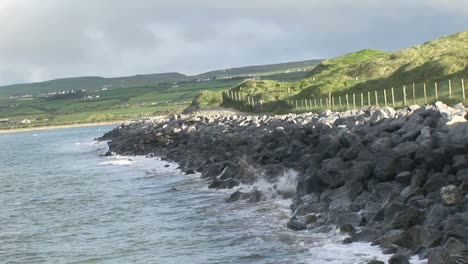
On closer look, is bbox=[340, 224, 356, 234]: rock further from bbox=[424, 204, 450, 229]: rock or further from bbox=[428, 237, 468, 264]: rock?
bbox=[428, 237, 468, 264]: rock

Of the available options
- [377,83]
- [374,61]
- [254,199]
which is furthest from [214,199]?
[374,61]

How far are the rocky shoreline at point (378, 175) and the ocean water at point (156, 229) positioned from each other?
573 mm

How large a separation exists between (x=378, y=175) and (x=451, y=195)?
9.48ft

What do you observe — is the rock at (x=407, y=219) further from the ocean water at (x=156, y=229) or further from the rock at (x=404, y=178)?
the rock at (x=404, y=178)

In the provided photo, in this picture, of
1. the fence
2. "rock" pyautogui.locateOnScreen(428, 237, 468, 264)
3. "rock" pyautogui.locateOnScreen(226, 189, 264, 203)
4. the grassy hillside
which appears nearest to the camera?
"rock" pyautogui.locateOnScreen(428, 237, 468, 264)

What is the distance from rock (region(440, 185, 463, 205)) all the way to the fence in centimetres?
1899

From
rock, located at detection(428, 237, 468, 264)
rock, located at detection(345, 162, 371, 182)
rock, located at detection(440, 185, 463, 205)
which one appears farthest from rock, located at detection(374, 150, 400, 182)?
rock, located at detection(428, 237, 468, 264)

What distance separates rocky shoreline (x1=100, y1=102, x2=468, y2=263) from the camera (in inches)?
475

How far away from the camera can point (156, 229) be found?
1800 centimetres

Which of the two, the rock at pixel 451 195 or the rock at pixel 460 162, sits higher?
the rock at pixel 460 162

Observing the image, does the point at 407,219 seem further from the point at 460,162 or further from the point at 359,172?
the point at 359,172

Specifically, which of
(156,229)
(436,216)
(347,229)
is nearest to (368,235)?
(347,229)

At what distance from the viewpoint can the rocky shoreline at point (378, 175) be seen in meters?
12.1

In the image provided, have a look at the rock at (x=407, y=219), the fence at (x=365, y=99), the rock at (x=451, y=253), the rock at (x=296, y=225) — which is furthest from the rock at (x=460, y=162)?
the fence at (x=365, y=99)
